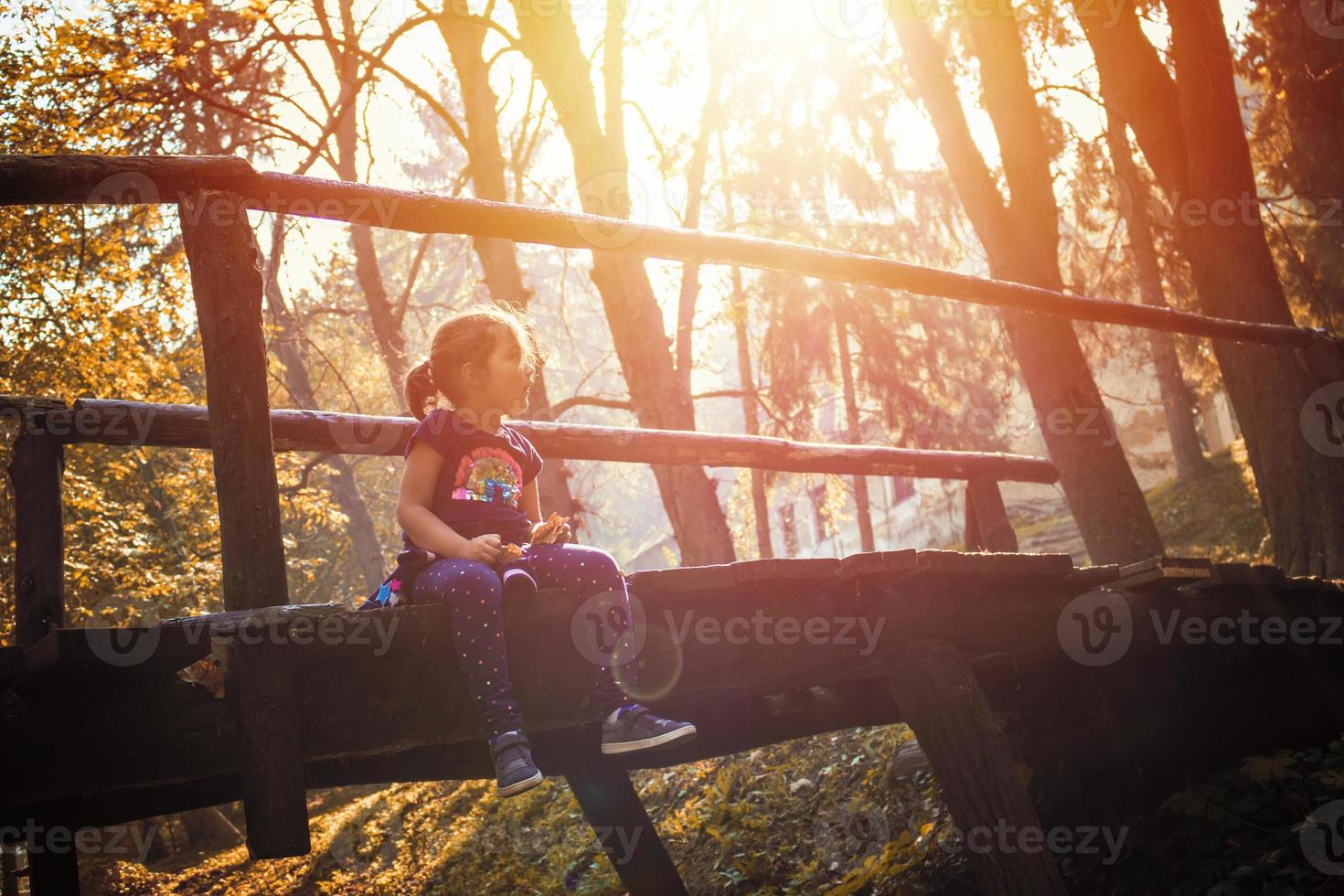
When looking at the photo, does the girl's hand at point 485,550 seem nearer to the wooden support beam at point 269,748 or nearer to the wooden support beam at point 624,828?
the wooden support beam at point 269,748

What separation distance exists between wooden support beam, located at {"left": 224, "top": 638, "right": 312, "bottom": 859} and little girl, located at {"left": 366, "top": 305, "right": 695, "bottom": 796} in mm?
440

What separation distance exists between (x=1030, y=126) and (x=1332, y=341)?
127 inches

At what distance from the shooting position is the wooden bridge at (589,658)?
2506mm

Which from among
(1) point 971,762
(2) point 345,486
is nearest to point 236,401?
(1) point 971,762

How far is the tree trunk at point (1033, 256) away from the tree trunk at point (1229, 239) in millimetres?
747

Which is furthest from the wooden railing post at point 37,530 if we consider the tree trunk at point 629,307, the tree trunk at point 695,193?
the tree trunk at point 695,193

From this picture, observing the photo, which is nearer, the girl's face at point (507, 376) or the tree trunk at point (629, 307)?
the girl's face at point (507, 376)

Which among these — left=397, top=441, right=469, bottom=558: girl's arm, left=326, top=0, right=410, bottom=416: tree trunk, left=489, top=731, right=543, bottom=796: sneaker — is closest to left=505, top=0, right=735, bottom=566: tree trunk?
left=326, top=0, right=410, bottom=416: tree trunk

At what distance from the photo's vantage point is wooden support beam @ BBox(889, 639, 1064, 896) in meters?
3.35

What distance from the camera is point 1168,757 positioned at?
15.6 ft

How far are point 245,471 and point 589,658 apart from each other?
1041mm

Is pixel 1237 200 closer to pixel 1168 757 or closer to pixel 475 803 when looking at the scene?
pixel 1168 757

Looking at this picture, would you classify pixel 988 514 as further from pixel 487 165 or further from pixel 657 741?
pixel 487 165

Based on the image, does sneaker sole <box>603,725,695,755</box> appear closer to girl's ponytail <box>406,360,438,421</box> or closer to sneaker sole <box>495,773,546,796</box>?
sneaker sole <box>495,773,546,796</box>
